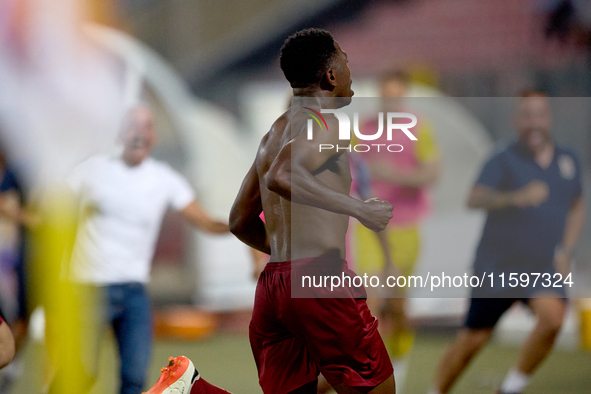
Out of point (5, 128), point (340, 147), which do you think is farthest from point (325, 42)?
point (5, 128)

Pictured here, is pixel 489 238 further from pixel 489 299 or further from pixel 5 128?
pixel 5 128

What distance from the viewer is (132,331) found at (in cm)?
398

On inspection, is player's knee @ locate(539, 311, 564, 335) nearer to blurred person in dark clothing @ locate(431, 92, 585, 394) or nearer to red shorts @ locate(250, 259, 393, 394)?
blurred person in dark clothing @ locate(431, 92, 585, 394)

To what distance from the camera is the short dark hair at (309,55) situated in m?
2.67

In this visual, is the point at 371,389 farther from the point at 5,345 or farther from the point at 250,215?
the point at 5,345

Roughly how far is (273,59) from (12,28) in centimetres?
764

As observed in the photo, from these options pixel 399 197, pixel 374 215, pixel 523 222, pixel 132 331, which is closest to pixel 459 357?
pixel 523 222

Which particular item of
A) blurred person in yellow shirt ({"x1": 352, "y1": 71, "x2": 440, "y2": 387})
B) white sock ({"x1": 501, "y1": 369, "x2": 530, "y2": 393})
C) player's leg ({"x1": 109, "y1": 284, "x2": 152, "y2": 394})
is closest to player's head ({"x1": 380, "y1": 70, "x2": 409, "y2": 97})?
blurred person in yellow shirt ({"x1": 352, "y1": 71, "x2": 440, "y2": 387})

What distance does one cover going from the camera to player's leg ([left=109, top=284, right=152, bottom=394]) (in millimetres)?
3895

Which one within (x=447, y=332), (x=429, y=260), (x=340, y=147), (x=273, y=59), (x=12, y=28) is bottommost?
(x=447, y=332)

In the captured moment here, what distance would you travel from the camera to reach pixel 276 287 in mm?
2766

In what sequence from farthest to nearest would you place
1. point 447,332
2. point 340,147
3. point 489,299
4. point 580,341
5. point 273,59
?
point 273,59 → point 447,332 → point 580,341 → point 489,299 → point 340,147

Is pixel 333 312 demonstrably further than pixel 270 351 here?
No

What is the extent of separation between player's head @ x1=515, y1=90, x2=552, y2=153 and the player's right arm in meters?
2.37
